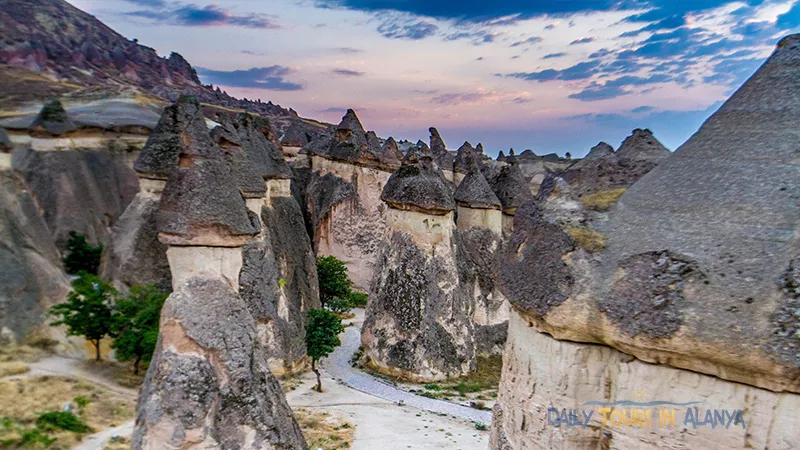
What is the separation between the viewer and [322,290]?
1958 cm

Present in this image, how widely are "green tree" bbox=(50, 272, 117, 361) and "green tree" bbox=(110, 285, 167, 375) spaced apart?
0.22 m

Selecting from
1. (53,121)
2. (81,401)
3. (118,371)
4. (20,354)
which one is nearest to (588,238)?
(81,401)

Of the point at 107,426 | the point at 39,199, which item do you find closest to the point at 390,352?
the point at 107,426

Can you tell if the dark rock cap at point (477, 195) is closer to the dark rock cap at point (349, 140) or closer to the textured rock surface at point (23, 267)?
the dark rock cap at point (349, 140)

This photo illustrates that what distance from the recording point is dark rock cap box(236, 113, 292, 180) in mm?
13992

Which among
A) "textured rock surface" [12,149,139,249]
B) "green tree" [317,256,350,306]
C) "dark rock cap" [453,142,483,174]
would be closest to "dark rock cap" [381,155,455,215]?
"green tree" [317,256,350,306]

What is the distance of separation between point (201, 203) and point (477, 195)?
35.3ft

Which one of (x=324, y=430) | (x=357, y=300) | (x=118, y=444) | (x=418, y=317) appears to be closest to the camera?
(x=118, y=444)

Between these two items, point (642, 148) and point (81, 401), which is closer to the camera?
point (642, 148)

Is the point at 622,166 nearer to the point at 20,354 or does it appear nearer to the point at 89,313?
the point at 89,313

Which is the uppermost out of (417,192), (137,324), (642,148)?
(642,148)

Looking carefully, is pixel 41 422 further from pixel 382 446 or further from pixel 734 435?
pixel 734 435

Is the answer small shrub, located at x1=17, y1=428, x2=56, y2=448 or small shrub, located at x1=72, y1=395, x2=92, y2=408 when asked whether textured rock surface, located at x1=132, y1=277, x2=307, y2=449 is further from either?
small shrub, located at x1=72, y1=395, x2=92, y2=408

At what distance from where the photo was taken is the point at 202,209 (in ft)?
20.3
